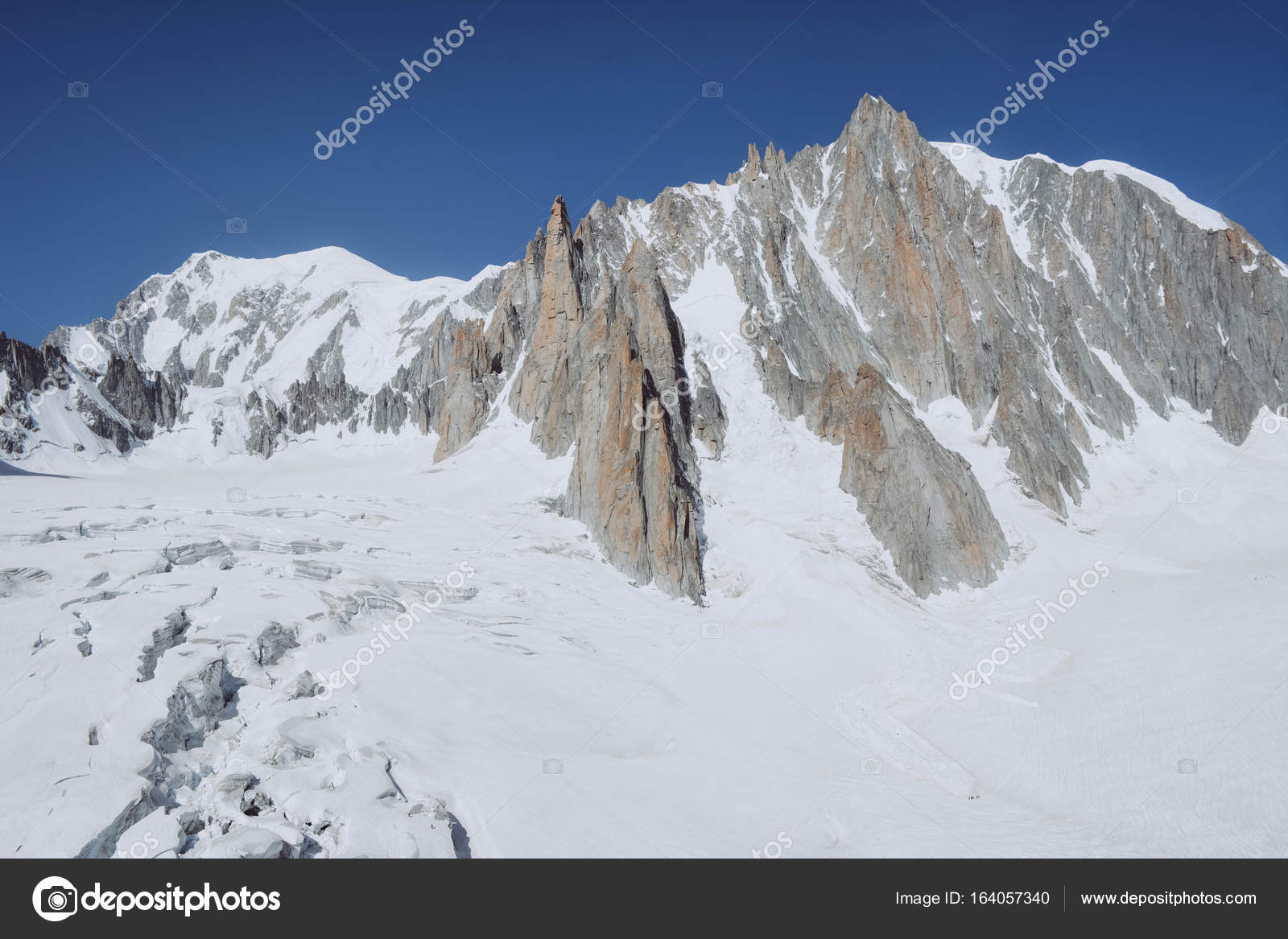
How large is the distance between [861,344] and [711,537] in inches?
1356

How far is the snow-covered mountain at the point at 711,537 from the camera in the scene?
543 inches

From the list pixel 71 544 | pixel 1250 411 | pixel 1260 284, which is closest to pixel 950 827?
pixel 71 544

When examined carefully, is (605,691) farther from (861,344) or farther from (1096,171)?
(1096,171)

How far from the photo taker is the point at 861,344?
63719 mm
